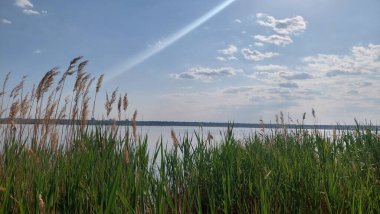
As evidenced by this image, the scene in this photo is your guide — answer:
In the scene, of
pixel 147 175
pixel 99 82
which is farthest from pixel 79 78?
pixel 147 175

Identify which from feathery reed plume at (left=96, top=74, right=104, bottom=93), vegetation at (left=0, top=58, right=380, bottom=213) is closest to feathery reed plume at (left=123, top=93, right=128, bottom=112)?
vegetation at (left=0, top=58, right=380, bottom=213)

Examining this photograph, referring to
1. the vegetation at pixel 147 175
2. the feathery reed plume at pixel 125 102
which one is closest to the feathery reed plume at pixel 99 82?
the vegetation at pixel 147 175

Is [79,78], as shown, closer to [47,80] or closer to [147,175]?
[47,80]

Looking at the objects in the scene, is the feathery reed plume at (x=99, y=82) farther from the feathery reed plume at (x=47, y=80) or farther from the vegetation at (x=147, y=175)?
the feathery reed plume at (x=47, y=80)

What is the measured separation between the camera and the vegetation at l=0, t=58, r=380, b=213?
3084 mm

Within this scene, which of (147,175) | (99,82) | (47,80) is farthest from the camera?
(99,82)

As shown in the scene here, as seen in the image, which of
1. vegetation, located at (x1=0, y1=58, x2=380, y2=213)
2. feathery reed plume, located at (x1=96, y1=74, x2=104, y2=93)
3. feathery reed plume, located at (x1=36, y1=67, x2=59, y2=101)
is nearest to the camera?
vegetation, located at (x1=0, y1=58, x2=380, y2=213)

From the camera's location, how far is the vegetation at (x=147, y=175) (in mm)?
3084

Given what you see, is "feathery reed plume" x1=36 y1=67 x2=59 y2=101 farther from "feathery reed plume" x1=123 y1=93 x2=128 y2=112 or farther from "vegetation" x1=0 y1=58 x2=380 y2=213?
"feathery reed plume" x1=123 y1=93 x2=128 y2=112

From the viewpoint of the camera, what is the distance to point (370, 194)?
3.53m

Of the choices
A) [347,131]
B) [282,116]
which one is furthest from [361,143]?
[282,116]

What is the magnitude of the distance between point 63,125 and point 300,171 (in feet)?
12.6

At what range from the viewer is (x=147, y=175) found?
362 cm

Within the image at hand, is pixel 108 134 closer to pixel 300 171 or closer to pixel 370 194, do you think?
pixel 300 171
